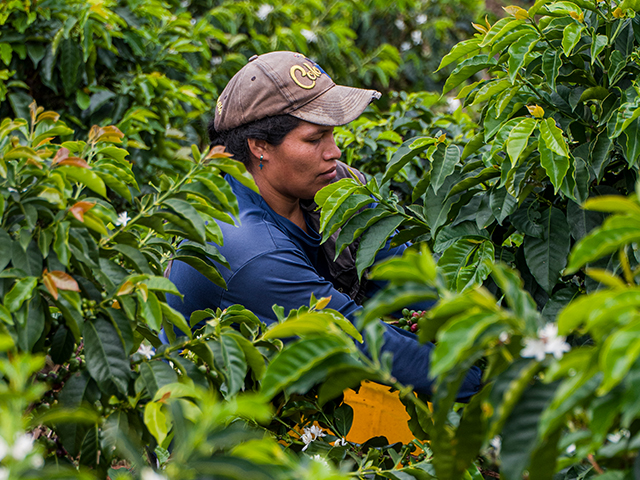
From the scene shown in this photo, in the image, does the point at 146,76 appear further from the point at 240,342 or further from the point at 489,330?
the point at 489,330

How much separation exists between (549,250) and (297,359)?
0.94 m

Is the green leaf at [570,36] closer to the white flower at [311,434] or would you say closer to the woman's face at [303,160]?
the woman's face at [303,160]

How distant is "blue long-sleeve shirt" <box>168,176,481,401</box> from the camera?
1.68 metres

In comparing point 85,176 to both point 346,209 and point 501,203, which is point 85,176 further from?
point 501,203

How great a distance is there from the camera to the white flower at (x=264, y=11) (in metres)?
4.79

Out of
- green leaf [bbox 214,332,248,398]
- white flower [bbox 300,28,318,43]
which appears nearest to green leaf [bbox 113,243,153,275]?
green leaf [bbox 214,332,248,398]

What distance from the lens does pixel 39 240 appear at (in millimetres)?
1202

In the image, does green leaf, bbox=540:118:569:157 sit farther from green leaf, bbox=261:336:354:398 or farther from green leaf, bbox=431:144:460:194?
green leaf, bbox=261:336:354:398

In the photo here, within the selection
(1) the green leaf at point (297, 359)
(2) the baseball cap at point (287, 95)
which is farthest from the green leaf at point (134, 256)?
(2) the baseball cap at point (287, 95)

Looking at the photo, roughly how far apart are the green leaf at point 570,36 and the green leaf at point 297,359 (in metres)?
0.92

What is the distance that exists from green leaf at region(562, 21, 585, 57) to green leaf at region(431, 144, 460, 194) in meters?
0.38

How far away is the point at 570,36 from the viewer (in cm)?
149

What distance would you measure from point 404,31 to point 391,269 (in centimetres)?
566

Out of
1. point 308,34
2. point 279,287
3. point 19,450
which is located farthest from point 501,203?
point 308,34
